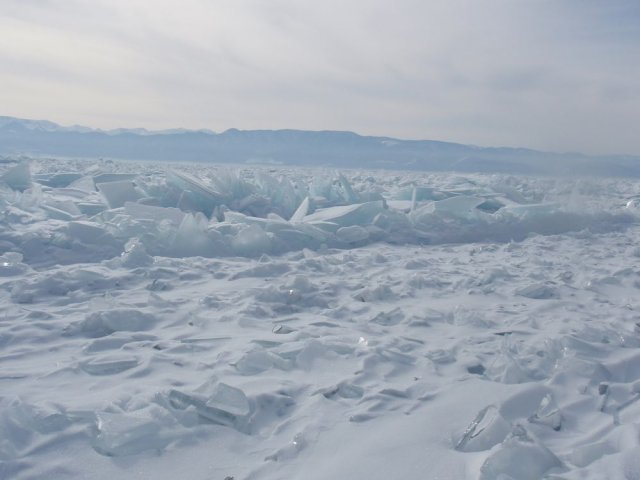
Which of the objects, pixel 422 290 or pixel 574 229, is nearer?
pixel 422 290

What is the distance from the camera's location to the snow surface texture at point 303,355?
2146 mm

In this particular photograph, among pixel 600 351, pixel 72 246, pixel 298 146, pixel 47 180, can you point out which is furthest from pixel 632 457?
pixel 298 146

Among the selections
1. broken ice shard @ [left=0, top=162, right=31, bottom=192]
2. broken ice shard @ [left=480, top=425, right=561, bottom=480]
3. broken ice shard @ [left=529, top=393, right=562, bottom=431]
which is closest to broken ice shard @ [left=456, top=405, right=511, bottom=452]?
broken ice shard @ [left=480, top=425, right=561, bottom=480]

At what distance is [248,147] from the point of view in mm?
49719

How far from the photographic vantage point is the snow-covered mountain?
45.3 metres

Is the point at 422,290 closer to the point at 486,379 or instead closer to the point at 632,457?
the point at 486,379

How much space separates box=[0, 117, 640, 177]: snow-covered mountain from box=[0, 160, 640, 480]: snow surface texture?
3722 cm

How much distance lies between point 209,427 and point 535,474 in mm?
1208

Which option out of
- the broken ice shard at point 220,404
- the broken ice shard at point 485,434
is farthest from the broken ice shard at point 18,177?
the broken ice shard at point 485,434

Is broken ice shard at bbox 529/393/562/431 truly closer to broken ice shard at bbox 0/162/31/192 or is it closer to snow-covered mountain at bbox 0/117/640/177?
broken ice shard at bbox 0/162/31/192

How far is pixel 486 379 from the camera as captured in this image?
2854 mm

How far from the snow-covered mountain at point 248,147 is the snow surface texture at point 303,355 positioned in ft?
122

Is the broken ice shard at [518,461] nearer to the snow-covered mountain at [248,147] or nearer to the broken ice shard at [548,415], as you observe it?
the broken ice shard at [548,415]

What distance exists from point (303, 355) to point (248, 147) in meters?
47.7
